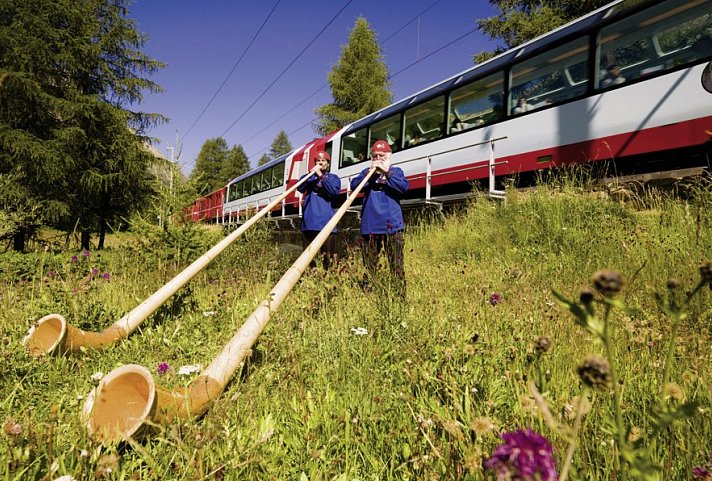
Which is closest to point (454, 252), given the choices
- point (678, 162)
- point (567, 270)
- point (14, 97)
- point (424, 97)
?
point (567, 270)

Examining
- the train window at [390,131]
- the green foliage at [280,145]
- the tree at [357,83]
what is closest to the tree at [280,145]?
the green foliage at [280,145]

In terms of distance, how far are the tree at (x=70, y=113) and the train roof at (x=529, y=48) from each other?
937 cm

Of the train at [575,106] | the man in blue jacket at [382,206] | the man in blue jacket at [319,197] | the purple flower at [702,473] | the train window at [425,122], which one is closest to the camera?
the purple flower at [702,473]

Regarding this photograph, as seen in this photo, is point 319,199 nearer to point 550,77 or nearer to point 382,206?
point 382,206

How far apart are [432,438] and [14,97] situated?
14.3m

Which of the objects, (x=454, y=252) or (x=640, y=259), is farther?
(x=454, y=252)

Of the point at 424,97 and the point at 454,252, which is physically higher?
the point at 424,97

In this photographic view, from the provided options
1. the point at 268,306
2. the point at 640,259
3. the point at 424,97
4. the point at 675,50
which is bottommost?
the point at 268,306

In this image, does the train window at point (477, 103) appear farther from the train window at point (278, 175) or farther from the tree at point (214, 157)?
the tree at point (214, 157)

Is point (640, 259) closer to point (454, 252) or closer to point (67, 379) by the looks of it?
point (454, 252)

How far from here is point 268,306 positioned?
1.73 m


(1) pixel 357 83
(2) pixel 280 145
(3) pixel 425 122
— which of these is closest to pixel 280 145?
(2) pixel 280 145

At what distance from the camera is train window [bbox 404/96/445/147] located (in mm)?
8289

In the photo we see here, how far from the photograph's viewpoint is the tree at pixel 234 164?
174 feet
